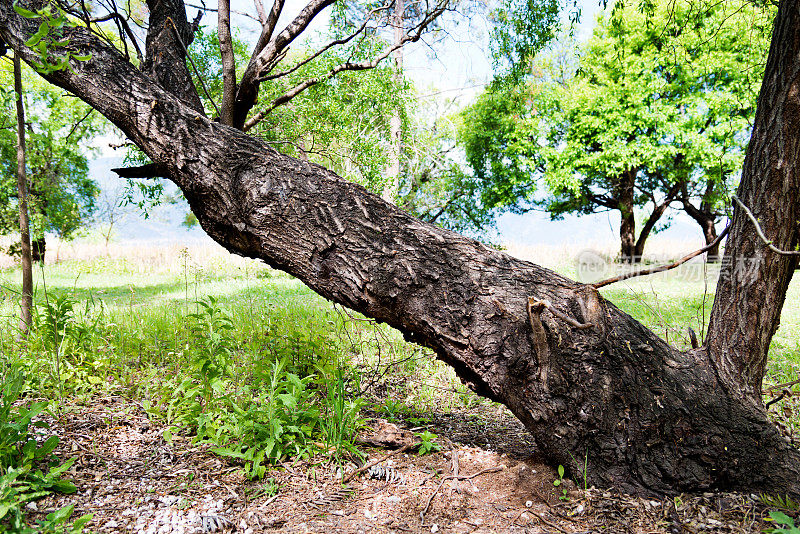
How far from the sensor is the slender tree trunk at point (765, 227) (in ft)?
7.22

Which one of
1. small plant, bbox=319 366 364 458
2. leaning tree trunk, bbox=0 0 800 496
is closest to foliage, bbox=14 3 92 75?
leaning tree trunk, bbox=0 0 800 496

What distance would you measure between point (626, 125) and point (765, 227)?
1471 cm

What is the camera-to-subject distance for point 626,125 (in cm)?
1515

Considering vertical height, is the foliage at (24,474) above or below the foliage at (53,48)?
below

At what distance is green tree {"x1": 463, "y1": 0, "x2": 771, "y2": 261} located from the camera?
14.5 metres

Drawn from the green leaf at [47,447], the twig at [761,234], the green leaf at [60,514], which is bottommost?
the green leaf at [60,514]

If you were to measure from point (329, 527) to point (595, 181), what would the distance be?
17.9 meters

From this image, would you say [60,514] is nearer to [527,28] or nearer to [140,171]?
[140,171]

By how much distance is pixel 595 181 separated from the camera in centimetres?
1756

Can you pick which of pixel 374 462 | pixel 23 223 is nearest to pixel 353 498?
pixel 374 462

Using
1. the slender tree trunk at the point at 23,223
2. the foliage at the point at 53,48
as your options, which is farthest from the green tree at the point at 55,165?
the foliage at the point at 53,48

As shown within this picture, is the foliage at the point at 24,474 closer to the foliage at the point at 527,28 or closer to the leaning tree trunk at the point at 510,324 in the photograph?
the leaning tree trunk at the point at 510,324

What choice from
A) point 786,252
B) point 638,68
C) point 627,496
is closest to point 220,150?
point 627,496

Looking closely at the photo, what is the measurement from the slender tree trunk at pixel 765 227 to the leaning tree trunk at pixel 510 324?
166 mm
